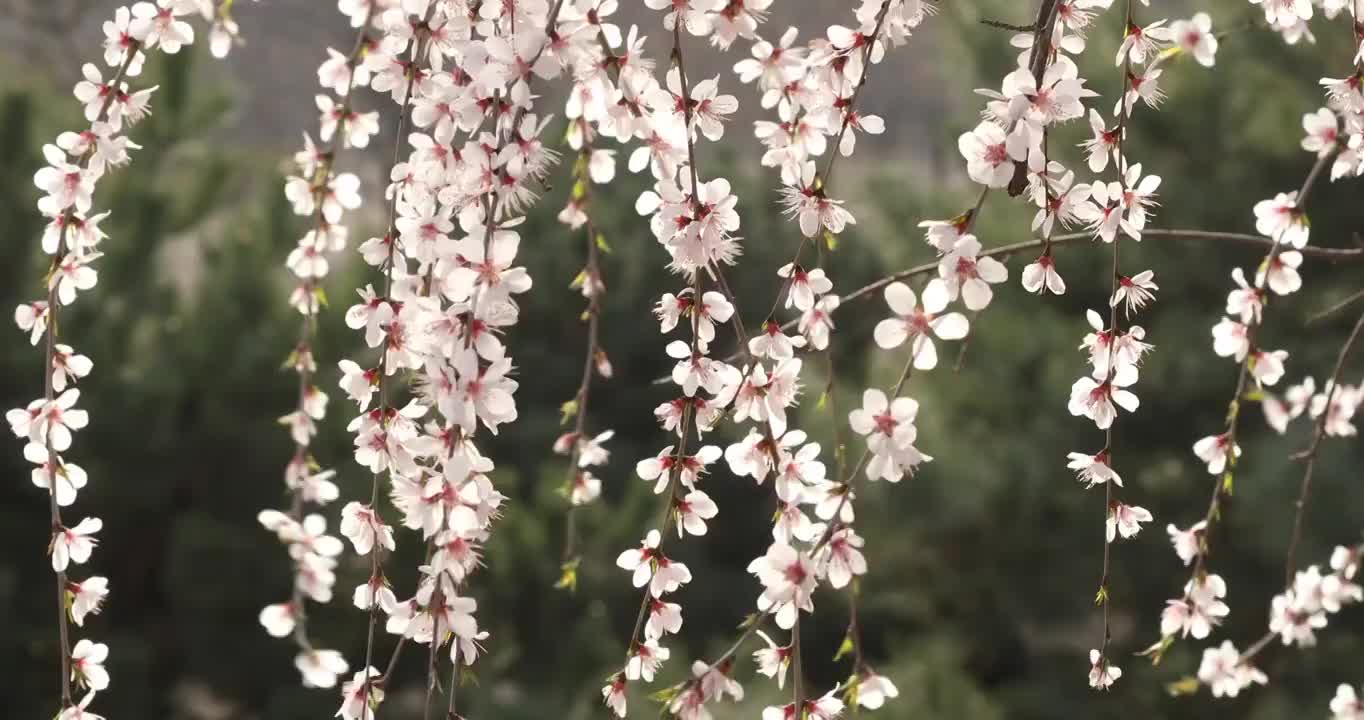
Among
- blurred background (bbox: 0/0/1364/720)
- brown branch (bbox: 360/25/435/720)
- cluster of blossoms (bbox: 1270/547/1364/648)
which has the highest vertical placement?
blurred background (bbox: 0/0/1364/720)

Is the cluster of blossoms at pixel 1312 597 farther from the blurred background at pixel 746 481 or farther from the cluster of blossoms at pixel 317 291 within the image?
the blurred background at pixel 746 481

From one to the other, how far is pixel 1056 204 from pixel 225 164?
120 inches

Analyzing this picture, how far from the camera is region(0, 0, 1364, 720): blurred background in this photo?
10.4 feet

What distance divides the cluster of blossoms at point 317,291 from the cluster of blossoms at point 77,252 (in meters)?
0.09

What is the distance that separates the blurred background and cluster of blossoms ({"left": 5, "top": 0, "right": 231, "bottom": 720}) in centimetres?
209

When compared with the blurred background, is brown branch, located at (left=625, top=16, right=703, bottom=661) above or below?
below

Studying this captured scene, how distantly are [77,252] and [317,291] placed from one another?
15 cm

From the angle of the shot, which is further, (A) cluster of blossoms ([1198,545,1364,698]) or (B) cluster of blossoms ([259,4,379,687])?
(A) cluster of blossoms ([1198,545,1364,698])

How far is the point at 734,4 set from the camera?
0.64 metres

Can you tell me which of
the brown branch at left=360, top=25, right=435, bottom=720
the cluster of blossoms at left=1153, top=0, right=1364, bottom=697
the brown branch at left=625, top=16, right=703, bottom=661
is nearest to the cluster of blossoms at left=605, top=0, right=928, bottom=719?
the brown branch at left=625, top=16, right=703, bottom=661

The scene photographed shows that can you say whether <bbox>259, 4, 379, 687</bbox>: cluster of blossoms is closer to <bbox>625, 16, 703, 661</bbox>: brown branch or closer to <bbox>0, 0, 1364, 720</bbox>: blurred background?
<bbox>625, 16, 703, 661</bbox>: brown branch

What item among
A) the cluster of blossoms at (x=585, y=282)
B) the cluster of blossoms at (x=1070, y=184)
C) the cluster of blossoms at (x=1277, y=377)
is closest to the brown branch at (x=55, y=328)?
the cluster of blossoms at (x=585, y=282)

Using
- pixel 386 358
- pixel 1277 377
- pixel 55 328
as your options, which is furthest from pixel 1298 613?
pixel 55 328

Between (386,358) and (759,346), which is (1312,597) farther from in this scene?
(386,358)
